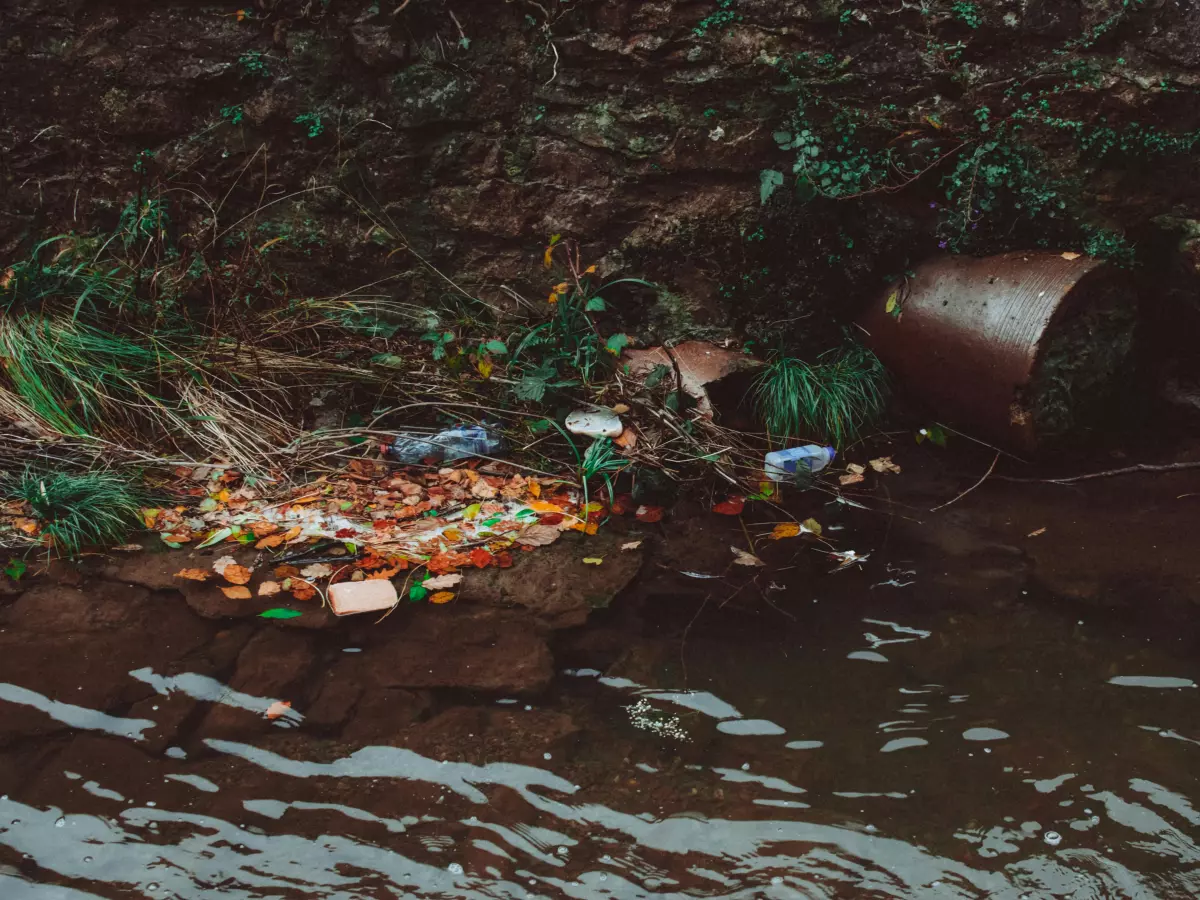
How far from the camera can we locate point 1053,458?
148 inches

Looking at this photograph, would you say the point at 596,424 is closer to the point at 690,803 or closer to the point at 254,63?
the point at 690,803

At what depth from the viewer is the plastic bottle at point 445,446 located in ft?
12.8

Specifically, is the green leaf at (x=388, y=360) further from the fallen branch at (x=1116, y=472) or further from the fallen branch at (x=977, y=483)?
the fallen branch at (x=1116, y=472)

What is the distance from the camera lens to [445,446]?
12.9 feet

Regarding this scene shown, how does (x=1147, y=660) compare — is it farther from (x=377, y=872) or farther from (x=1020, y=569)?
(x=377, y=872)

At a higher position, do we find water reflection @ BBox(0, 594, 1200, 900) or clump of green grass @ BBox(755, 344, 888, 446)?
clump of green grass @ BBox(755, 344, 888, 446)

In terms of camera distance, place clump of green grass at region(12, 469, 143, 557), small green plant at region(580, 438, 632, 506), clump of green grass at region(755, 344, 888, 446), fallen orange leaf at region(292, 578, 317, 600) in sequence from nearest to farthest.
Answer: fallen orange leaf at region(292, 578, 317, 600)
clump of green grass at region(12, 469, 143, 557)
small green plant at region(580, 438, 632, 506)
clump of green grass at region(755, 344, 888, 446)

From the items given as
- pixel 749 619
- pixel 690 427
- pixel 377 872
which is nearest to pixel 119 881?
pixel 377 872

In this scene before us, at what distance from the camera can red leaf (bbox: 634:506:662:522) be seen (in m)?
3.54

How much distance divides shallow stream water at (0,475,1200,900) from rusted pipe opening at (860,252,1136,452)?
1.04 m

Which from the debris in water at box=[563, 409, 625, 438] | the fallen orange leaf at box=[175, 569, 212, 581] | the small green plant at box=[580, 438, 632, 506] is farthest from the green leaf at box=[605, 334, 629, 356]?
the fallen orange leaf at box=[175, 569, 212, 581]

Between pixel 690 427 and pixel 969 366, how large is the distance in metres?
1.13

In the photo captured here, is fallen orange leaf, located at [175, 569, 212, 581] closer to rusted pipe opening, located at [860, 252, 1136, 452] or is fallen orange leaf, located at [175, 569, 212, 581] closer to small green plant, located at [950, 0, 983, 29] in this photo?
rusted pipe opening, located at [860, 252, 1136, 452]

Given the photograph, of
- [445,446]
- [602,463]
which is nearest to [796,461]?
[602,463]
